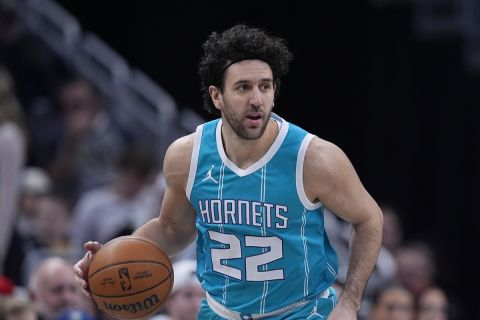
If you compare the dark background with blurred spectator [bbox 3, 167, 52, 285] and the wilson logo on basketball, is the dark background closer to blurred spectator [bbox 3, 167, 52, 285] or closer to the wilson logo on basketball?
blurred spectator [bbox 3, 167, 52, 285]

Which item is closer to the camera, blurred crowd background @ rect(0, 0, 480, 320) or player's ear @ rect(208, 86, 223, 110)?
player's ear @ rect(208, 86, 223, 110)

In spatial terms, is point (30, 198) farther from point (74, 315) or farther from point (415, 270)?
point (74, 315)

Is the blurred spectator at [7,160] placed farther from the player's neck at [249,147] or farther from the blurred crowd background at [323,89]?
→ the player's neck at [249,147]

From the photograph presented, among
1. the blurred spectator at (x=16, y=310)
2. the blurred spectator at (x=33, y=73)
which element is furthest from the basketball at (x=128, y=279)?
the blurred spectator at (x=33, y=73)

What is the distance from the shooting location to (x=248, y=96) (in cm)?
652

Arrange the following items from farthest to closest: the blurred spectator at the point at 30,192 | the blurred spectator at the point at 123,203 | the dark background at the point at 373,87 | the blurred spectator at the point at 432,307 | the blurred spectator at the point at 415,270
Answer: the dark background at the point at 373,87, the blurred spectator at the point at 415,270, the blurred spectator at the point at 30,192, the blurred spectator at the point at 123,203, the blurred spectator at the point at 432,307

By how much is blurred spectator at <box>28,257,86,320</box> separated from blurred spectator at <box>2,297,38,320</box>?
710 millimetres

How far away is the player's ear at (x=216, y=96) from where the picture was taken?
6.73 meters

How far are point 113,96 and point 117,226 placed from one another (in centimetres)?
313

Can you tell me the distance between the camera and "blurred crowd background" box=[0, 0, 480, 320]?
43.6 ft

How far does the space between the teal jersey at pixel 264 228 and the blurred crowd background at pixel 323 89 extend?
20.4 ft

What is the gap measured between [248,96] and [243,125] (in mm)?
153

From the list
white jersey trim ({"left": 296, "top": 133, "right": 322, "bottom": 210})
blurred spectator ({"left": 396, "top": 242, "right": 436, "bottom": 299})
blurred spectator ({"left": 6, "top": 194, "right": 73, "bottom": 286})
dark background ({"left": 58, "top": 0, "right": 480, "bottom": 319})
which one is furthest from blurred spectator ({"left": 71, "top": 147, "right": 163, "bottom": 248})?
dark background ({"left": 58, "top": 0, "right": 480, "bottom": 319})

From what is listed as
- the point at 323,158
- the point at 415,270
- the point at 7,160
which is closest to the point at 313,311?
the point at 323,158
